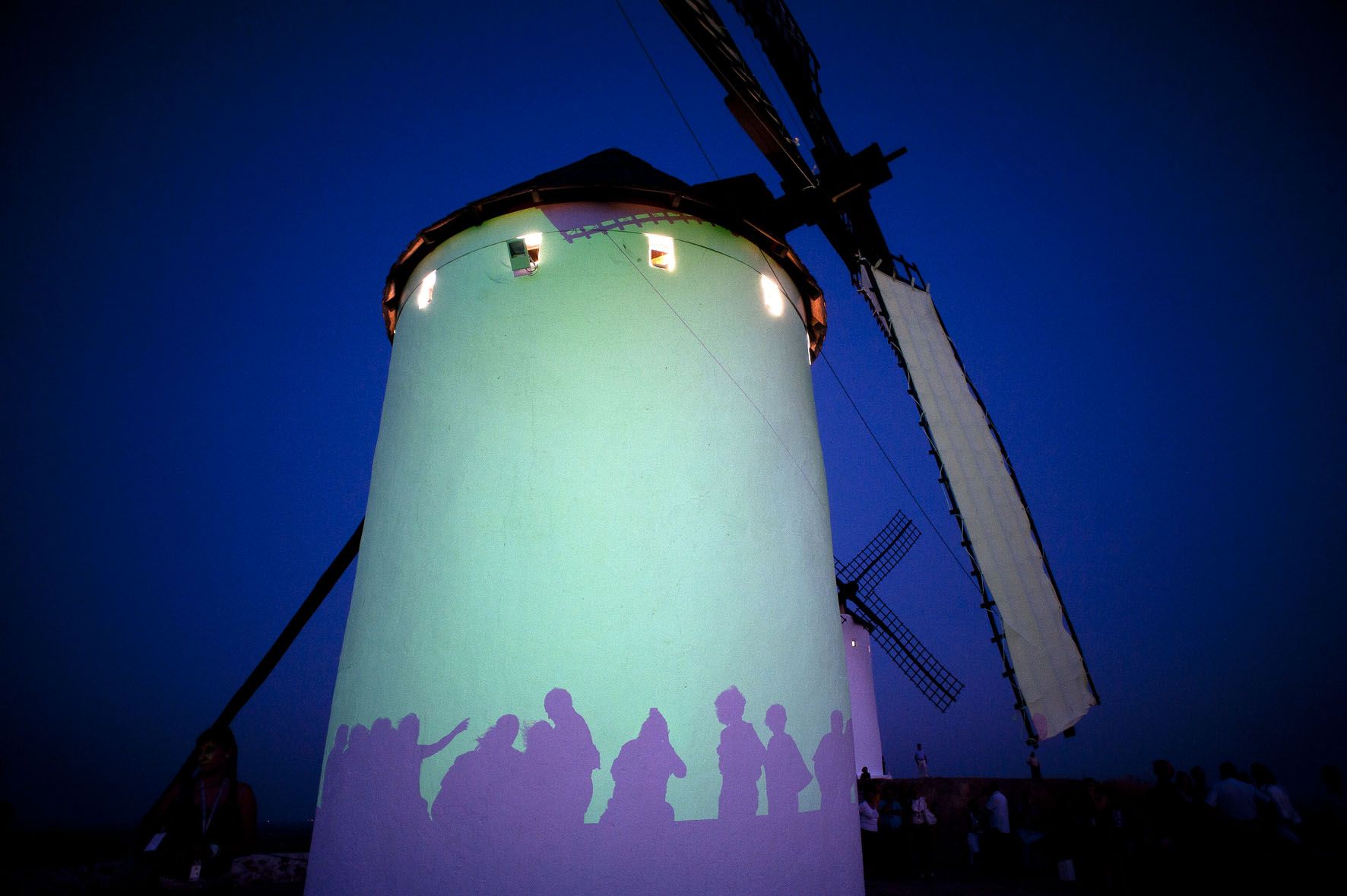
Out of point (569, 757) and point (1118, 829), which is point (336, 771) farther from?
point (1118, 829)

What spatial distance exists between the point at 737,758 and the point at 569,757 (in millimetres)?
1264

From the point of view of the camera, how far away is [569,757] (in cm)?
468

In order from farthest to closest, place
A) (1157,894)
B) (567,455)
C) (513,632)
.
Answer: (1157,894), (567,455), (513,632)

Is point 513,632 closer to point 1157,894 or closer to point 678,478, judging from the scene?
point 678,478

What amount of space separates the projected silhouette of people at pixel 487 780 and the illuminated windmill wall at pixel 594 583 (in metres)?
0.02

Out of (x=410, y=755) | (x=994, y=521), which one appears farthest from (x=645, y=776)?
(x=994, y=521)

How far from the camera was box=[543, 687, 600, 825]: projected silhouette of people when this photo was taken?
4.57 metres

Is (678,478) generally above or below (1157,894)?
above

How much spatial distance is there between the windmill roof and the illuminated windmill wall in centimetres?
4

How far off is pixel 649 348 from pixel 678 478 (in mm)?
1237

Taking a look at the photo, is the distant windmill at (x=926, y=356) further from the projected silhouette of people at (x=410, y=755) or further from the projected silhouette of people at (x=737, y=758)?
the projected silhouette of people at (x=410, y=755)

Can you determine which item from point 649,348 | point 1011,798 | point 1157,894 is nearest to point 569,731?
point 649,348

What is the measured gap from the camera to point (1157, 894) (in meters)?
7.21

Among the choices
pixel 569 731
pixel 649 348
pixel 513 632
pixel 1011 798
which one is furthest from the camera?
pixel 1011 798
